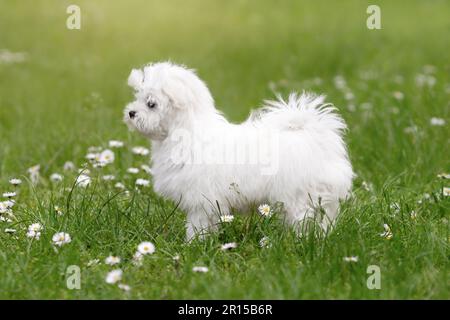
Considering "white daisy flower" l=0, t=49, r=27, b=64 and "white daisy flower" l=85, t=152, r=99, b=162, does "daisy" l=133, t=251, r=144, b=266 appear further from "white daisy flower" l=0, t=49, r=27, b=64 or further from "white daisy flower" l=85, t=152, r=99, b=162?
"white daisy flower" l=0, t=49, r=27, b=64

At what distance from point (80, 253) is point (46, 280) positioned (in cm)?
37

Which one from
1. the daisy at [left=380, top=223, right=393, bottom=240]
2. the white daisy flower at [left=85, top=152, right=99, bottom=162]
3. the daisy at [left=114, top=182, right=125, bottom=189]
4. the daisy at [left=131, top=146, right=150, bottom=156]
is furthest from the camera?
the daisy at [left=131, top=146, right=150, bottom=156]

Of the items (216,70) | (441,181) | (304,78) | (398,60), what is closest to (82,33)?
(216,70)

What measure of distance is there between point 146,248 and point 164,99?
833 millimetres

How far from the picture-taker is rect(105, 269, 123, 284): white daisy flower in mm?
3818

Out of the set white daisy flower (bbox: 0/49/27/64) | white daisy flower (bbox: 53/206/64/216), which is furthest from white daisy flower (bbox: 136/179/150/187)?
white daisy flower (bbox: 0/49/27/64)

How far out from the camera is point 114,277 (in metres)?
3.83

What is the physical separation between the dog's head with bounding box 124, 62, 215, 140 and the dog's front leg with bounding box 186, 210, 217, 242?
1.64ft

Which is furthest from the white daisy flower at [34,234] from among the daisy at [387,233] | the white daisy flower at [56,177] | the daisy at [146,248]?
the daisy at [387,233]

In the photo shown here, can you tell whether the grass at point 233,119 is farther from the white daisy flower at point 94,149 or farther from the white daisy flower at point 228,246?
the white daisy flower at point 94,149

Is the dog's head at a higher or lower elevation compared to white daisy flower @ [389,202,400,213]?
higher

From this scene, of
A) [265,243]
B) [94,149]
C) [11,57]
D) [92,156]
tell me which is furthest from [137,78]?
[11,57]

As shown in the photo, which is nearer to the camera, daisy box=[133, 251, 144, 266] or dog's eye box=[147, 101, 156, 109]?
daisy box=[133, 251, 144, 266]

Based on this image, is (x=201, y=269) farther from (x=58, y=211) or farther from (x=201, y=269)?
(x=58, y=211)
